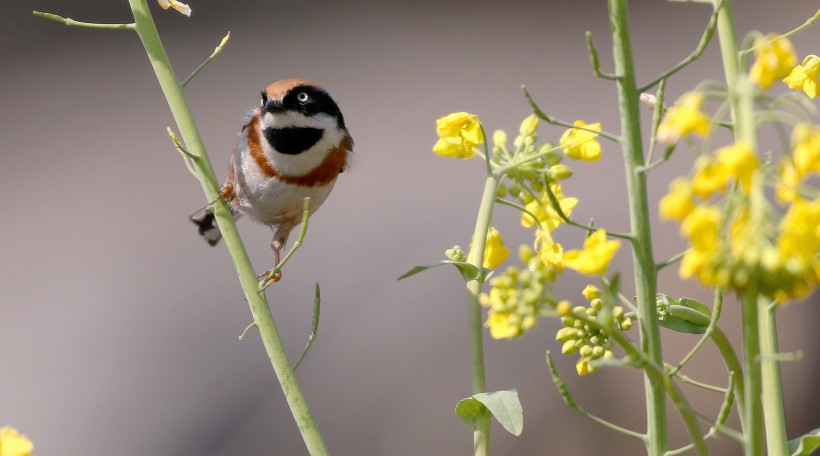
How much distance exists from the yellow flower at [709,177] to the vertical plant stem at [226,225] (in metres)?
0.65

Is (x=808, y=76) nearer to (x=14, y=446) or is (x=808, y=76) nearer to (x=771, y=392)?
(x=771, y=392)

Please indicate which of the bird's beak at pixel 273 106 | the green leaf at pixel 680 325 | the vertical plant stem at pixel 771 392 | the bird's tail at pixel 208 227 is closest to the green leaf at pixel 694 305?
the green leaf at pixel 680 325

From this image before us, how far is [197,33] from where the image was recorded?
3553 millimetres

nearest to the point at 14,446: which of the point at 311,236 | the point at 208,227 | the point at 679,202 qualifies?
the point at 679,202

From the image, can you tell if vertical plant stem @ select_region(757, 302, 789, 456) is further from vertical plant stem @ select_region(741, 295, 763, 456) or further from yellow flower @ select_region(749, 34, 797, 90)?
yellow flower @ select_region(749, 34, 797, 90)

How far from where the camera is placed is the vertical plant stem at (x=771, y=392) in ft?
3.49

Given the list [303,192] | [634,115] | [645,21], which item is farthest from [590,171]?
[634,115]

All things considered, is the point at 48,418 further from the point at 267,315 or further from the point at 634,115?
the point at 634,115

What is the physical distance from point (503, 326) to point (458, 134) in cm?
45

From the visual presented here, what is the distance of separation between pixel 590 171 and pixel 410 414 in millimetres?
860

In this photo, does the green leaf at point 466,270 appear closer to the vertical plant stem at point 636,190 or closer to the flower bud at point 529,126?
the flower bud at point 529,126

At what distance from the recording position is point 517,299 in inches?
33.3

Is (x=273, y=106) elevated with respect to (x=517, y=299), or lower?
elevated

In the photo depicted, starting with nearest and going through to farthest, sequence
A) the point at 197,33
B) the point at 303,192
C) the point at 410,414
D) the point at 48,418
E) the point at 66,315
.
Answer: the point at 303,192, the point at 410,414, the point at 48,418, the point at 66,315, the point at 197,33
